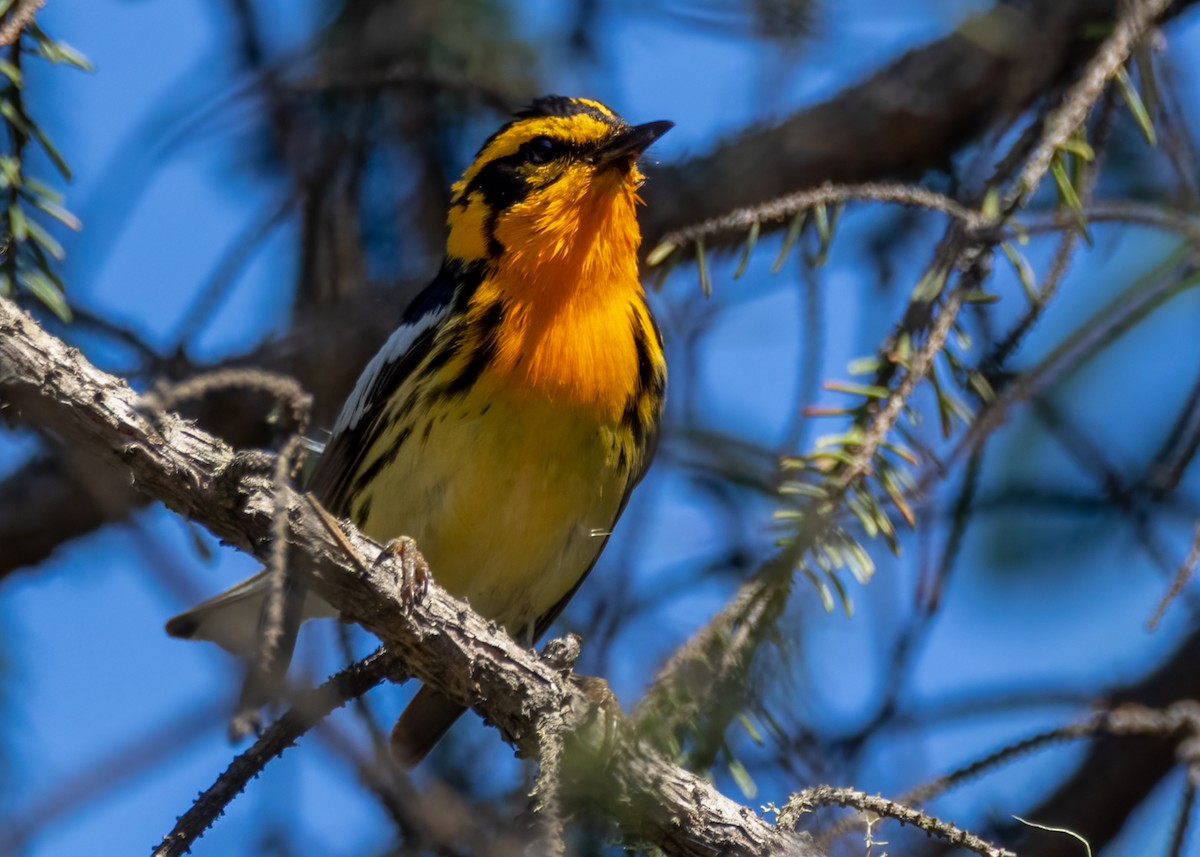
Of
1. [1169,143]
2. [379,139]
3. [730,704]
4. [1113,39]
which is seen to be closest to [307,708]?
[730,704]

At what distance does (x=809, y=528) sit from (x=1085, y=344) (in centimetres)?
87

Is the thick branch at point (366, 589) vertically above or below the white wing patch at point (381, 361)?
below

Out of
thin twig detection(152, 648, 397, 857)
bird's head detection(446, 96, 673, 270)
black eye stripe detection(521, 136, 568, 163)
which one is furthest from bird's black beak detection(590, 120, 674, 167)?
thin twig detection(152, 648, 397, 857)

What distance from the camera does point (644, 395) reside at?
3.96m

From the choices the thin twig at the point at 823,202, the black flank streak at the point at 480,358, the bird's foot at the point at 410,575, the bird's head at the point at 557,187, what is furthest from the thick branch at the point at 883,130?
the bird's foot at the point at 410,575

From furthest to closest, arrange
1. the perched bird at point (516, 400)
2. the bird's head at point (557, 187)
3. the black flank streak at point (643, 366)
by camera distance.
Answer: the bird's head at point (557, 187) < the black flank streak at point (643, 366) < the perched bird at point (516, 400)

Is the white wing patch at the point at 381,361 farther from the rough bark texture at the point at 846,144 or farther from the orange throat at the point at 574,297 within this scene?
the rough bark texture at the point at 846,144

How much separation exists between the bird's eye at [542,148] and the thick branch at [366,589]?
73.1 inches

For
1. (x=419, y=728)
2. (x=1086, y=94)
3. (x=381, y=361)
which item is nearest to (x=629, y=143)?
(x=381, y=361)

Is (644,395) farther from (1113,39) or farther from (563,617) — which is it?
(1113,39)

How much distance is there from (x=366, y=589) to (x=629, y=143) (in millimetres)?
1879

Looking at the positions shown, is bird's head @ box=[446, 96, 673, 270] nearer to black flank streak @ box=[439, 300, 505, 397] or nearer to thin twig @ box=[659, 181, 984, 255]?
black flank streak @ box=[439, 300, 505, 397]

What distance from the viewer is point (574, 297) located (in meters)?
3.98

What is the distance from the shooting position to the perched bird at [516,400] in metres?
3.69
